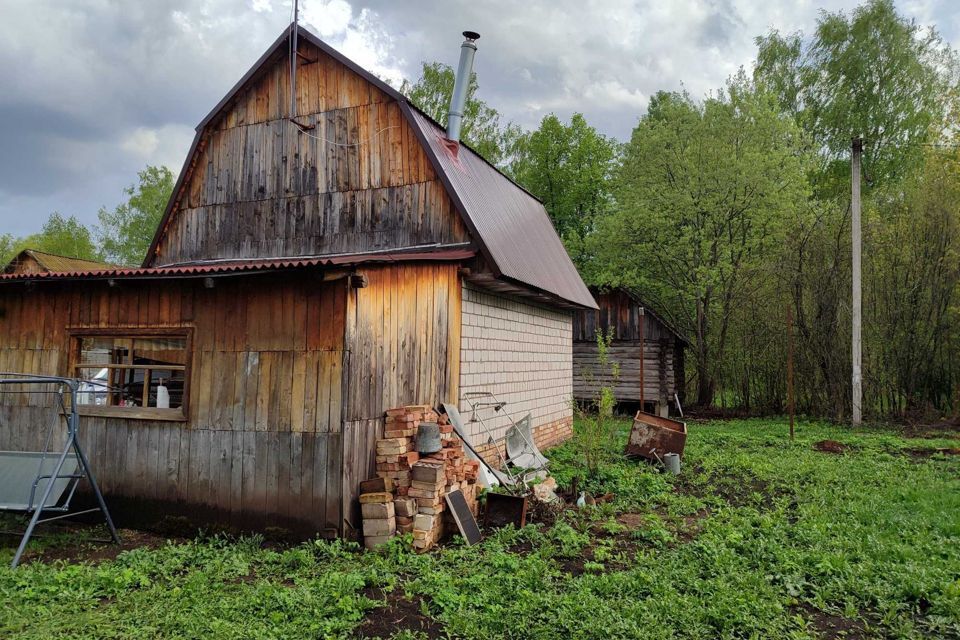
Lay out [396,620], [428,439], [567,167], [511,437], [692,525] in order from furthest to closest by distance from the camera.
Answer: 1. [567,167]
2. [511,437]
3. [692,525]
4. [428,439]
5. [396,620]

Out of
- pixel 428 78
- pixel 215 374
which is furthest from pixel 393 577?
pixel 428 78

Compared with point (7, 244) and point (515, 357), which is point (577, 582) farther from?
point (7, 244)

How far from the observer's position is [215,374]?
20.7 ft

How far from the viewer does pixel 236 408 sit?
6.18 meters

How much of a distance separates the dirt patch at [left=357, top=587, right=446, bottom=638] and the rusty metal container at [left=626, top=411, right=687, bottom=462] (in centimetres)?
632

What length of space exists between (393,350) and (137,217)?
108 feet

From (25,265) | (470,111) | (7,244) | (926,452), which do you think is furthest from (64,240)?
(926,452)

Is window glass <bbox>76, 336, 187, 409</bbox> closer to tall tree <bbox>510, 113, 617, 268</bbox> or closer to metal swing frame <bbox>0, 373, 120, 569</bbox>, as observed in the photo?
metal swing frame <bbox>0, 373, 120, 569</bbox>

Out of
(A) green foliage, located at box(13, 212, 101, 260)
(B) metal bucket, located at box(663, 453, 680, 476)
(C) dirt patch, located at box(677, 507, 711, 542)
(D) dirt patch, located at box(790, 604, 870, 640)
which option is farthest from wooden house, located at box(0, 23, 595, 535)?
(A) green foliage, located at box(13, 212, 101, 260)

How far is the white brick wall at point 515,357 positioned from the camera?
838 centimetres

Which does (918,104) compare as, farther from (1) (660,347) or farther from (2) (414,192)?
(2) (414,192)

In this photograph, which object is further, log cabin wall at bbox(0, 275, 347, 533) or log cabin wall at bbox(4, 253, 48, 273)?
log cabin wall at bbox(4, 253, 48, 273)

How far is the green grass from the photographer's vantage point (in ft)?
13.3

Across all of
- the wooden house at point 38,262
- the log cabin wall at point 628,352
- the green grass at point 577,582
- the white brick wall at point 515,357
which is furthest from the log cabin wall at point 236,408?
the wooden house at point 38,262
